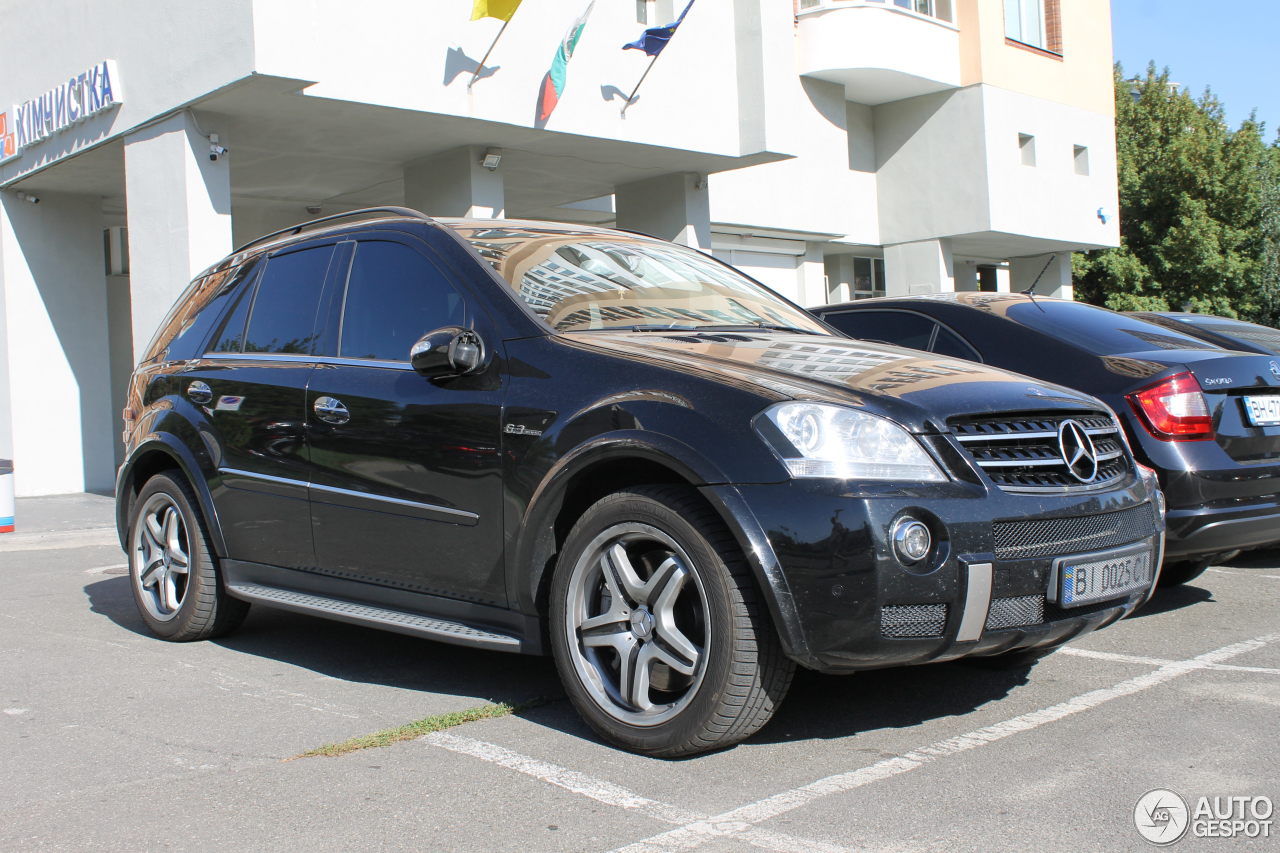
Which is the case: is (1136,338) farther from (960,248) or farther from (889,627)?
(960,248)

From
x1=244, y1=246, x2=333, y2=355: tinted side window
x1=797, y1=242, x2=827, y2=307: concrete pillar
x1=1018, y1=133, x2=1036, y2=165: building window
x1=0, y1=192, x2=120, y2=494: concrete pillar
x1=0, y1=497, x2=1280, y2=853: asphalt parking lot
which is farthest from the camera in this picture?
x1=1018, y1=133, x2=1036, y2=165: building window

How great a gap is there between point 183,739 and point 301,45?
324 inches

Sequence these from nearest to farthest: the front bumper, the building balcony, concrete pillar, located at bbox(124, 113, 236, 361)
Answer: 1. the front bumper
2. concrete pillar, located at bbox(124, 113, 236, 361)
3. the building balcony

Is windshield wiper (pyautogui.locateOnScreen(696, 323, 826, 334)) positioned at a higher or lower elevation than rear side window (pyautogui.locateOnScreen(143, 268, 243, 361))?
lower

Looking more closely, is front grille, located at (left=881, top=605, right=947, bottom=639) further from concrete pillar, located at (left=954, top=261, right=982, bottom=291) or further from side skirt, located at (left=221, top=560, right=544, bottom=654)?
concrete pillar, located at (left=954, top=261, right=982, bottom=291)

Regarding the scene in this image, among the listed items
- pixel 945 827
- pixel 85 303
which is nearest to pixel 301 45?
pixel 85 303

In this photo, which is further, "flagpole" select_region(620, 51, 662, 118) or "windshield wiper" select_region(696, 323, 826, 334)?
"flagpole" select_region(620, 51, 662, 118)

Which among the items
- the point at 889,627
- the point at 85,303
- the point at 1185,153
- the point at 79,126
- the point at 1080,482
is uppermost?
the point at 1185,153

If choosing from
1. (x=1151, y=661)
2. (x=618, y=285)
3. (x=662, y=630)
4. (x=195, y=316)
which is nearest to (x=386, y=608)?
(x=662, y=630)

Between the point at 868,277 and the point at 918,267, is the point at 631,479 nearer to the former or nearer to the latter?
the point at 918,267

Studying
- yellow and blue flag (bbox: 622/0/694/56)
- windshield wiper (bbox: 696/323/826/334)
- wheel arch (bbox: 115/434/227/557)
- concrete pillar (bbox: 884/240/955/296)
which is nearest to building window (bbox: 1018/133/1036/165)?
concrete pillar (bbox: 884/240/955/296)

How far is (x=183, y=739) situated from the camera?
3.99 meters

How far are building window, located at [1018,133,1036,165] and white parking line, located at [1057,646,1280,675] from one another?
2138 centimetres

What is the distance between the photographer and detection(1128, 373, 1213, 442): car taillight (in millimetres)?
5195
